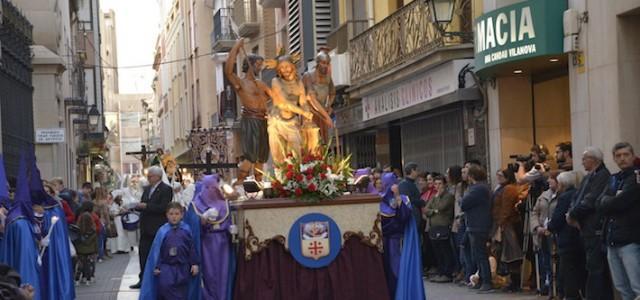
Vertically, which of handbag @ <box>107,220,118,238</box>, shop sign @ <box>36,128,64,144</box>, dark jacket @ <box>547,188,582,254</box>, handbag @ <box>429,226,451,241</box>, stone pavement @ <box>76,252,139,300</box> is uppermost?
shop sign @ <box>36,128,64,144</box>

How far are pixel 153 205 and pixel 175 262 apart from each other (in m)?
2.80

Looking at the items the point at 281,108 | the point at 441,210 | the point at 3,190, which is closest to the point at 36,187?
the point at 3,190

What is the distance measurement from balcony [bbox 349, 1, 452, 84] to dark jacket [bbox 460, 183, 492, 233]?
4.62m

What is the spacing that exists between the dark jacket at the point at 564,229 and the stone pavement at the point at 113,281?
6.02m

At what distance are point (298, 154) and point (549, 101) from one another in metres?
7.87

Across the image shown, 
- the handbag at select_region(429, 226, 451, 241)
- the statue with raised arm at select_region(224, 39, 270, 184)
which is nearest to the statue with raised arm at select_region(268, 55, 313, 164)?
the statue with raised arm at select_region(224, 39, 270, 184)

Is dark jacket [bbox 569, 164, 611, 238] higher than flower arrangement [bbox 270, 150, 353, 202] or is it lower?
lower

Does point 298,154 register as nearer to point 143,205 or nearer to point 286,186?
point 286,186

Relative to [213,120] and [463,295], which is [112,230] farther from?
[213,120]

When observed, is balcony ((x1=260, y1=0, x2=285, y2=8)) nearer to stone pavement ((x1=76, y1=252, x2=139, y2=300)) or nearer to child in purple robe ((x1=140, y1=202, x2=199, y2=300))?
stone pavement ((x1=76, y1=252, x2=139, y2=300))

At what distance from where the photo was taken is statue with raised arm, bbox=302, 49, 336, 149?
45.4 ft

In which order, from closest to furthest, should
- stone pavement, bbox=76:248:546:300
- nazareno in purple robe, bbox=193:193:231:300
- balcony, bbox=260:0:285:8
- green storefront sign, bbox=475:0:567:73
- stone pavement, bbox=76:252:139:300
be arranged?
nazareno in purple robe, bbox=193:193:231:300 < stone pavement, bbox=76:248:546:300 < green storefront sign, bbox=475:0:567:73 < stone pavement, bbox=76:252:139:300 < balcony, bbox=260:0:285:8

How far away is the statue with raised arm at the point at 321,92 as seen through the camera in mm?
13844

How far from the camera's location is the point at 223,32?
49844 mm
